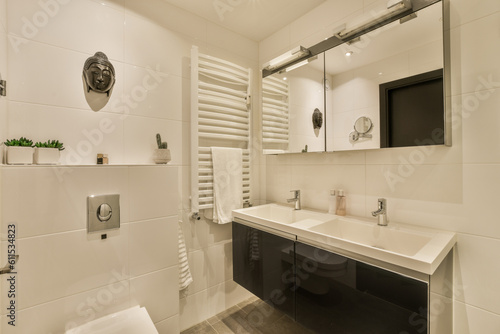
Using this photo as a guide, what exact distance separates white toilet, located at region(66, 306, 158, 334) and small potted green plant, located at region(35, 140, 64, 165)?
2.51 ft

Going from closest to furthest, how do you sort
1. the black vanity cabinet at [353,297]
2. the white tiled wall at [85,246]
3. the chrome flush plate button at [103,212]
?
1. the black vanity cabinet at [353,297]
2. the white tiled wall at [85,246]
3. the chrome flush plate button at [103,212]

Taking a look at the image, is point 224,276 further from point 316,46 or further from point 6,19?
point 6,19

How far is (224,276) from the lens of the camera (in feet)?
6.05

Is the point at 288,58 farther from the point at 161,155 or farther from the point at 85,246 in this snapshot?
the point at 85,246

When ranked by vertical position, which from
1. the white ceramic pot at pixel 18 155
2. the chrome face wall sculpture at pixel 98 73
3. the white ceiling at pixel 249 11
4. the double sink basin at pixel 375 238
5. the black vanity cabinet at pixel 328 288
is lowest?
the black vanity cabinet at pixel 328 288

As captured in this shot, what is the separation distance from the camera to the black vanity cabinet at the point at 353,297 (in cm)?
82

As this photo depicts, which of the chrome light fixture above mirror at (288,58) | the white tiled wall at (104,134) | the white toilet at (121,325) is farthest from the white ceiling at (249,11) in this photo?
the white toilet at (121,325)

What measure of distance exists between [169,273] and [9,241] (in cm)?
72

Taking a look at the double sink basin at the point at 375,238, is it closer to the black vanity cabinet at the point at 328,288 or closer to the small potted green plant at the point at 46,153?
the black vanity cabinet at the point at 328,288

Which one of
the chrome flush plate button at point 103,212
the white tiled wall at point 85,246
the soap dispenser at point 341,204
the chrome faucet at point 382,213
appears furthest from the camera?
→ the soap dispenser at point 341,204

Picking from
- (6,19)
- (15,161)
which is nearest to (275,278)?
(15,161)

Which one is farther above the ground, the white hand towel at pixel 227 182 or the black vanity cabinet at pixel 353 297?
the white hand towel at pixel 227 182

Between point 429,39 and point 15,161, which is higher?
point 429,39

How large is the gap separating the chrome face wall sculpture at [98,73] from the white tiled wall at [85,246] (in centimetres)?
50
